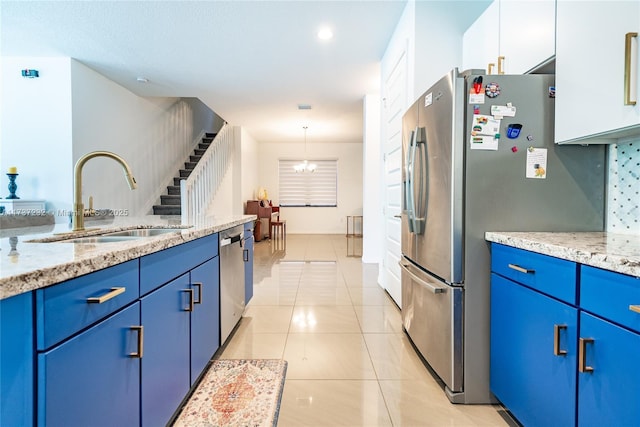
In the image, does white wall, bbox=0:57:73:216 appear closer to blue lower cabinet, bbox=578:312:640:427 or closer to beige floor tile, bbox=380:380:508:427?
beige floor tile, bbox=380:380:508:427

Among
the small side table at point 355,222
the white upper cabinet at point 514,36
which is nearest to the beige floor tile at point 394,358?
the white upper cabinet at point 514,36

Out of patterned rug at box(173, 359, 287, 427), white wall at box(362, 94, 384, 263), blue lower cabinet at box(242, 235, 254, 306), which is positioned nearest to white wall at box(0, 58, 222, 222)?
blue lower cabinet at box(242, 235, 254, 306)

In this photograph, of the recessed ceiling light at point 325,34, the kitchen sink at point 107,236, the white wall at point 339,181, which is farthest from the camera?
the white wall at point 339,181

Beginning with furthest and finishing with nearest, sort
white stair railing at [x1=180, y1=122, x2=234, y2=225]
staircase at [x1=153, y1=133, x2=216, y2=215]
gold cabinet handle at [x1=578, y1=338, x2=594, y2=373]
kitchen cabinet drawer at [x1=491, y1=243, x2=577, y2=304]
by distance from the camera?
staircase at [x1=153, y1=133, x2=216, y2=215]
white stair railing at [x1=180, y1=122, x2=234, y2=225]
kitchen cabinet drawer at [x1=491, y1=243, x2=577, y2=304]
gold cabinet handle at [x1=578, y1=338, x2=594, y2=373]

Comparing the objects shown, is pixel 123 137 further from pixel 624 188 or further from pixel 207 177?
pixel 624 188

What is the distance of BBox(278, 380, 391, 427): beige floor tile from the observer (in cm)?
157

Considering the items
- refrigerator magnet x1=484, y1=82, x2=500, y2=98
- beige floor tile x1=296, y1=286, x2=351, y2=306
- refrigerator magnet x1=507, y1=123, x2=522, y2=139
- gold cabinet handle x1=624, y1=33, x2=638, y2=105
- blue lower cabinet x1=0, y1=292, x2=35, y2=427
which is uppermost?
refrigerator magnet x1=484, y1=82, x2=500, y2=98

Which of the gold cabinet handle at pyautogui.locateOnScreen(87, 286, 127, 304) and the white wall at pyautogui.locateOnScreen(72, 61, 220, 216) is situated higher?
the white wall at pyautogui.locateOnScreen(72, 61, 220, 216)

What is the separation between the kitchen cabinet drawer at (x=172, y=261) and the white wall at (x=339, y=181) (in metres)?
8.07

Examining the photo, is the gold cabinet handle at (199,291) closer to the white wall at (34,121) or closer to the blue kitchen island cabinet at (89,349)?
the blue kitchen island cabinet at (89,349)

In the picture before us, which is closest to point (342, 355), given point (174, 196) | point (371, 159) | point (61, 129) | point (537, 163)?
point (537, 163)

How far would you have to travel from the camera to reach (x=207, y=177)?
6.05 metres

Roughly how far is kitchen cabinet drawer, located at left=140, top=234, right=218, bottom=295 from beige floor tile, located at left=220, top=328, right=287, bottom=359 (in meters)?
0.76

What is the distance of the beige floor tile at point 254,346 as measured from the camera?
2.23 metres
